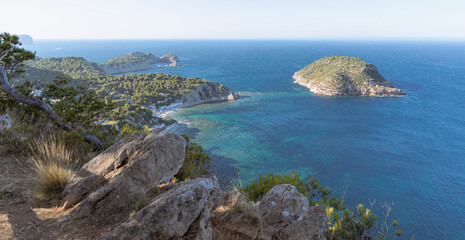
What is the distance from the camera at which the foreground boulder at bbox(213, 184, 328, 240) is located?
586 cm

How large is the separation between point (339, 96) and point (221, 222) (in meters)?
89.9

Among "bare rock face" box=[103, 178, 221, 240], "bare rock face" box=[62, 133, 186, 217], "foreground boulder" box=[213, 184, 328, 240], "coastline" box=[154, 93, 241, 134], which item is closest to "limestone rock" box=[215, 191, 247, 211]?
"foreground boulder" box=[213, 184, 328, 240]

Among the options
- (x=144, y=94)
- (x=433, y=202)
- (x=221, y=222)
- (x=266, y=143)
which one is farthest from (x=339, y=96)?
(x=221, y=222)

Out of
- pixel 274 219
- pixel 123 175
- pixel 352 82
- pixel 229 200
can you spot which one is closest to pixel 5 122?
pixel 123 175

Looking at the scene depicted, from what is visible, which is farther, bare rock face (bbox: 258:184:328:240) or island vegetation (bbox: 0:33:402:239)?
bare rock face (bbox: 258:184:328:240)

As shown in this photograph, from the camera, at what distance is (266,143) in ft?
166

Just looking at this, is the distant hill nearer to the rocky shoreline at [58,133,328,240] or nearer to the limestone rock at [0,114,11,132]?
the limestone rock at [0,114,11,132]

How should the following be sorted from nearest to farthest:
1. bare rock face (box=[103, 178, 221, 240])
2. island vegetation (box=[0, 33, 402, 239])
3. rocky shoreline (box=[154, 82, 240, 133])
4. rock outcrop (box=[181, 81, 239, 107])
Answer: bare rock face (box=[103, 178, 221, 240]) → island vegetation (box=[0, 33, 402, 239]) → rocky shoreline (box=[154, 82, 240, 133]) → rock outcrop (box=[181, 81, 239, 107])

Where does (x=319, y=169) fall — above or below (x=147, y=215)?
below

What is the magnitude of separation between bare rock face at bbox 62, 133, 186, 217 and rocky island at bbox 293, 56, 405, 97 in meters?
89.4

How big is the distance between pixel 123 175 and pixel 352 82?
97.9 metres

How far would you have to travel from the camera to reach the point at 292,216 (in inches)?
265

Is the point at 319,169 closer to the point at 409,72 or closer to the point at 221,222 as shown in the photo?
the point at 221,222

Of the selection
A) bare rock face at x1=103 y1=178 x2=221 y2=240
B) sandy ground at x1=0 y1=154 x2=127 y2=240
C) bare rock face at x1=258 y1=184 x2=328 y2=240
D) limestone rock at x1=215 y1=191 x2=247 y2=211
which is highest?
bare rock face at x1=103 y1=178 x2=221 y2=240
